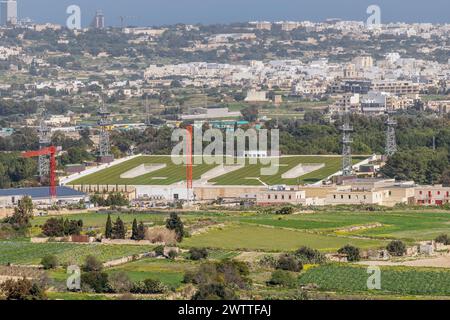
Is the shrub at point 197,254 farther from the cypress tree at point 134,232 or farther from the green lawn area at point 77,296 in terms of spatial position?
the green lawn area at point 77,296

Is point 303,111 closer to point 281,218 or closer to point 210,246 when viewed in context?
point 281,218

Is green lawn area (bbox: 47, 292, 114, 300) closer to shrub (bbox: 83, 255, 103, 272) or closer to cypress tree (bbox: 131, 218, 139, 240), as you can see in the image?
shrub (bbox: 83, 255, 103, 272)

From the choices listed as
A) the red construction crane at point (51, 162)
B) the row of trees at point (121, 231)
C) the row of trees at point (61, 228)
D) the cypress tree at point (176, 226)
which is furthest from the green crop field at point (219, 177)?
the row of trees at point (121, 231)

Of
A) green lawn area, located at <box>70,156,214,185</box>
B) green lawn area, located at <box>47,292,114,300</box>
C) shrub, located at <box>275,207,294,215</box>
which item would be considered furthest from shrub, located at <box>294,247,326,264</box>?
green lawn area, located at <box>70,156,214,185</box>

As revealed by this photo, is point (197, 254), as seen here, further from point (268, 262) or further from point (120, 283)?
point (120, 283)

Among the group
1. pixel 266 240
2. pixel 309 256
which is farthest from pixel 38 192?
pixel 309 256
